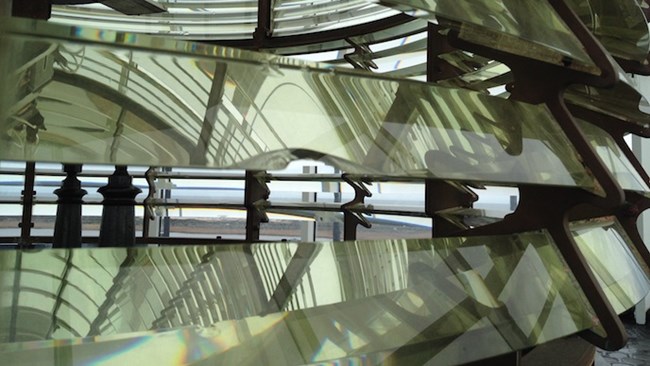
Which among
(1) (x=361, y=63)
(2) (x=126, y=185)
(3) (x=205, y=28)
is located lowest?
(2) (x=126, y=185)

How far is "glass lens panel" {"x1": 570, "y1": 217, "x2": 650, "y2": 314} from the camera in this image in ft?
1.88

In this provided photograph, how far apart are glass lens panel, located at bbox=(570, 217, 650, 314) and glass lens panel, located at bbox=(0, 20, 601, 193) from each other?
0.25 meters

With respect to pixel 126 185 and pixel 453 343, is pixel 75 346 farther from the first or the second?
pixel 126 185

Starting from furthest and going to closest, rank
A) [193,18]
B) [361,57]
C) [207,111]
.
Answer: [193,18] < [361,57] < [207,111]

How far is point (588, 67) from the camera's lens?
444 millimetres

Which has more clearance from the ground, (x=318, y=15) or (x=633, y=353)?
(x=318, y=15)

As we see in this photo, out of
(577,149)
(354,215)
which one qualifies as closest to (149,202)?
(354,215)

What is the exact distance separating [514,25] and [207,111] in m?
0.23

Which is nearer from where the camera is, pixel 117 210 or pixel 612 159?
pixel 612 159

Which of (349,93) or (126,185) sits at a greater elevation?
(126,185)

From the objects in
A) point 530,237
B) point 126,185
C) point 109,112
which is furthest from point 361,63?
point 109,112

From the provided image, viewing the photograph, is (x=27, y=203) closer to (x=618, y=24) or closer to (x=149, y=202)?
(x=149, y=202)

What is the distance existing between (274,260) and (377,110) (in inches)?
4.3

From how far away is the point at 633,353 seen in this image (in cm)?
173
